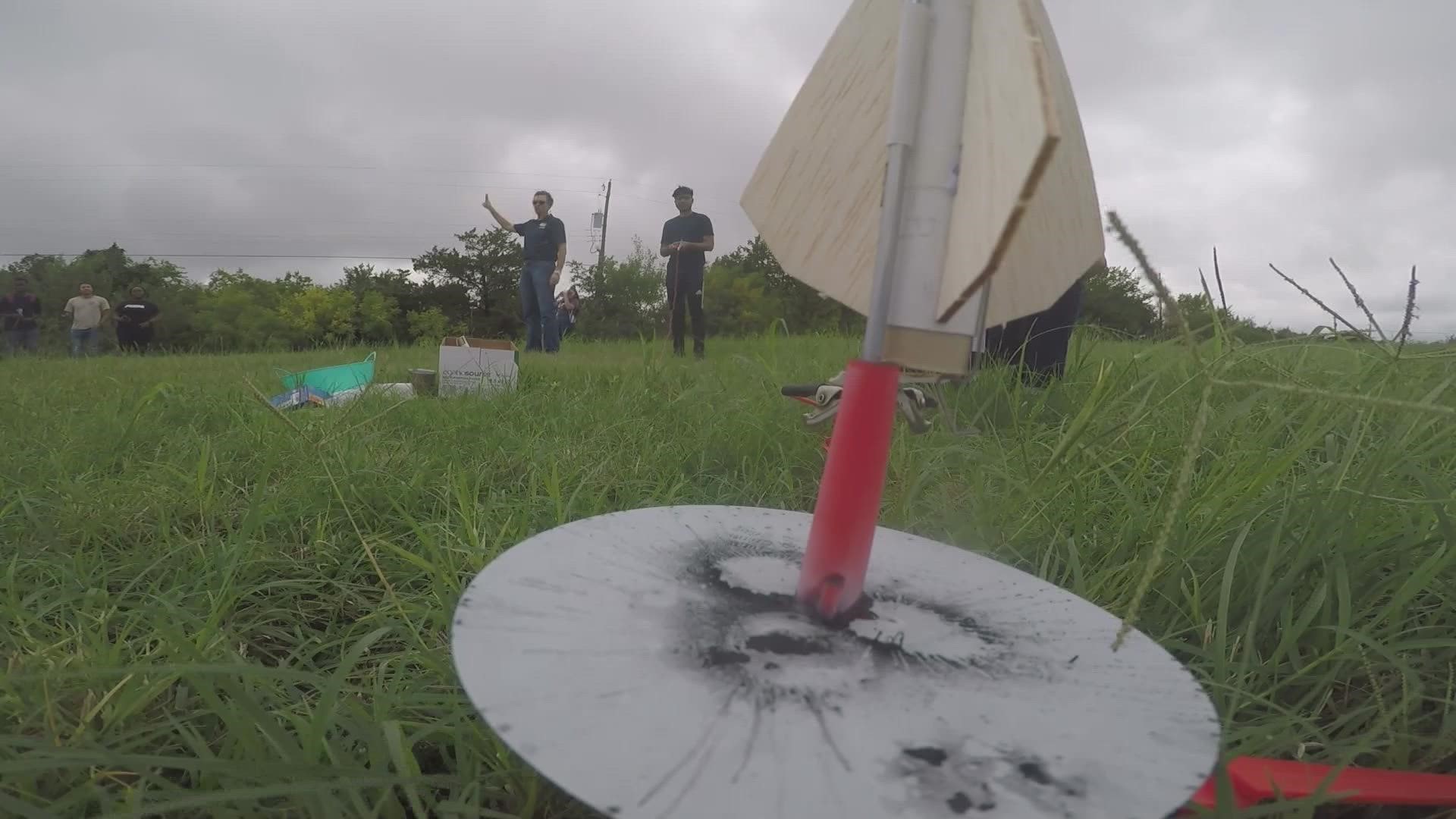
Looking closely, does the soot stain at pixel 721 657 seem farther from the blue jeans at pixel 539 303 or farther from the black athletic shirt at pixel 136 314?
the black athletic shirt at pixel 136 314

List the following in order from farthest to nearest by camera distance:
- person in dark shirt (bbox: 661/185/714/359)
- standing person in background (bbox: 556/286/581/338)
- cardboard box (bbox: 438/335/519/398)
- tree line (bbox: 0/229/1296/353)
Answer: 1. tree line (bbox: 0/229/1296/353)
2. standing person in background (bbox: 556/286/581/338)
3. person in dark shirt (bbox: 661/185/714/359)
4. cardboard box (bbox: 438/335/519/398)

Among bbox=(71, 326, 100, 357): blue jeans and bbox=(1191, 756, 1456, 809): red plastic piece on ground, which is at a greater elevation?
bbox=(1191, 756, 1456, 809): red plastic piece on ground

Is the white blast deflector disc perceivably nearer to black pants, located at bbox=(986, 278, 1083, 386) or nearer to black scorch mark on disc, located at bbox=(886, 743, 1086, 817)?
black scorch mark on disc, located at bbox=(886, 743, 1086, 817)

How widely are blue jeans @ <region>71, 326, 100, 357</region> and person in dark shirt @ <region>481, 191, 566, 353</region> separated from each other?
6674 mm

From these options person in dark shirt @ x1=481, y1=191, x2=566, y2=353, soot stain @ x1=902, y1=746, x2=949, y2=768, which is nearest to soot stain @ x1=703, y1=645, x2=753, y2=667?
soot stain @ x1=902, y1=746, x2=949, y2=768

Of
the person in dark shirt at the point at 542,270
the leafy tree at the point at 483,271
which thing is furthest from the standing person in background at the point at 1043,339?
the leafy tree at the point at 483,271

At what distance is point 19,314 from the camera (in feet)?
31.7

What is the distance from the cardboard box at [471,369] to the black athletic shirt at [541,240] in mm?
3096

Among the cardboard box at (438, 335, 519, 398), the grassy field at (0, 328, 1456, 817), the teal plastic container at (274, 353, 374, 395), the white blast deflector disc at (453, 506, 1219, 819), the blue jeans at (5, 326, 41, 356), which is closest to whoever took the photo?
the white blast deflector disc at (453, 506, 1219, 819)

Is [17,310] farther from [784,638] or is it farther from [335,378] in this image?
[784,638]

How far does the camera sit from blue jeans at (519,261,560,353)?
5.60m

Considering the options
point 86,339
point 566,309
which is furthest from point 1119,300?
point 86,339

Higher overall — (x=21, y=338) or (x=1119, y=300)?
(x=1119, y=300)

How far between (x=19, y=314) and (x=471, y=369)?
1072cm
